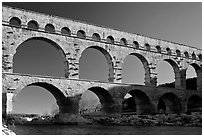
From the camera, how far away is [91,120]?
2850cm

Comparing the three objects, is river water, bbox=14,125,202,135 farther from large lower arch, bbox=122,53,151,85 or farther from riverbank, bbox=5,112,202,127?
large lower arch, bbox=122,53,151,85

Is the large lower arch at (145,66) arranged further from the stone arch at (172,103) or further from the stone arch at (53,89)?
the stone arch at (53,89)

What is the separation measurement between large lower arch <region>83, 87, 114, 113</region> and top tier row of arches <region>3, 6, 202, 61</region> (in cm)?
536

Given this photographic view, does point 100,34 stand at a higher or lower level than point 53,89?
higher

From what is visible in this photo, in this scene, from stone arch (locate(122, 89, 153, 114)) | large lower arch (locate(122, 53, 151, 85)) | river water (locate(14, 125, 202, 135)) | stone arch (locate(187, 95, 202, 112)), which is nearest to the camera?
river water (locate(14, 125, 202, 135))

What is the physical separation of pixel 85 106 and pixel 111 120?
198ft

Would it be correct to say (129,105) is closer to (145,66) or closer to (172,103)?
(172,103)

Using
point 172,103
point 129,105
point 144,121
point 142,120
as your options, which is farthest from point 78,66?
point 129,105

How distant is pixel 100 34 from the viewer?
109 feet

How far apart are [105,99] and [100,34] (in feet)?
22.7

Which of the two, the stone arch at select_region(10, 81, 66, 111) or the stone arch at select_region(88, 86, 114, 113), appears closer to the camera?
the stone arch at select_region(10, 81, 66, 111)

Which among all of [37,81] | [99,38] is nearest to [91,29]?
[99,38]

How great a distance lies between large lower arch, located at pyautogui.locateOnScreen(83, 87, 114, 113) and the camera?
104 ft

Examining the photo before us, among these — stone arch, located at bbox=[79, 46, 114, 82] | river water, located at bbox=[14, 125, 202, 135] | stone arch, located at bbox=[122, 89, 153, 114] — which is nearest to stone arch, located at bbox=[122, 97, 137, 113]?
stone arch, located at bbox=[122, 89, 153, 114]
